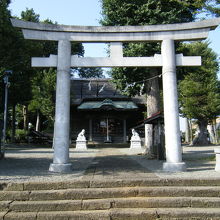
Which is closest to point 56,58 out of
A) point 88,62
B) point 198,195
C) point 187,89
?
point 88,62

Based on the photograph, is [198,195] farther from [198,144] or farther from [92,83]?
[92,83]

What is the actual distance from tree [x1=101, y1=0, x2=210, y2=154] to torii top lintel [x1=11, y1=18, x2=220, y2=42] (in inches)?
172

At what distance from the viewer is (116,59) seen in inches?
307

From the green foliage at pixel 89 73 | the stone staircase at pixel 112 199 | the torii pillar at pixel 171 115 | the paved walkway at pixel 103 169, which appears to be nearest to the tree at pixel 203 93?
the paved walkway at pixel 103 169

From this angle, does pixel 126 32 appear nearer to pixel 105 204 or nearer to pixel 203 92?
pixel 105 204

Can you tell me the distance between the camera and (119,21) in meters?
13.1

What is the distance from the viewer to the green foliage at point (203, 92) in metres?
21.0

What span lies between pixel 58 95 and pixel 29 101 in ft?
59.2

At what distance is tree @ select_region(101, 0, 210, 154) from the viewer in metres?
12.4

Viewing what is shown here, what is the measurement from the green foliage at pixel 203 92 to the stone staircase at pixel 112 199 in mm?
17219

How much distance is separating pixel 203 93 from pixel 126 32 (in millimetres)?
16127

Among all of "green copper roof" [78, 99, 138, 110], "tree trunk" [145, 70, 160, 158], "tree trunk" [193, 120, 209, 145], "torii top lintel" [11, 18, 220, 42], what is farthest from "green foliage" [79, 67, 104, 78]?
"torii top lintel" [11, 18, 220, 42]

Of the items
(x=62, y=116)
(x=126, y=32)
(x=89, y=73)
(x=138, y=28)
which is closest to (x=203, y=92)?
(x=138, y=28)

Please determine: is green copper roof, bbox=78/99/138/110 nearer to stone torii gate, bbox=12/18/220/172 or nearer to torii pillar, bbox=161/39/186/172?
stone torii gate, bbox=12/18/220/172
